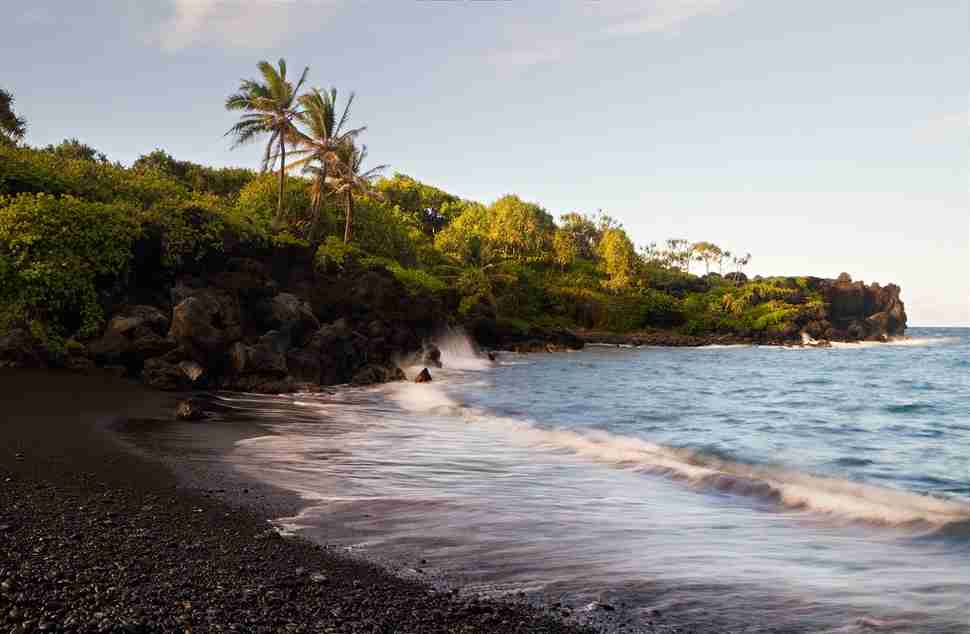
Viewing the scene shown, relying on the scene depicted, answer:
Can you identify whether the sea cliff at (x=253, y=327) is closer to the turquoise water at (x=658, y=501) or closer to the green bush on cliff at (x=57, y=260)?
the green bush on cliff at (x=57, y=260)

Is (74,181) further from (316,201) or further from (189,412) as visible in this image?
(316,201)

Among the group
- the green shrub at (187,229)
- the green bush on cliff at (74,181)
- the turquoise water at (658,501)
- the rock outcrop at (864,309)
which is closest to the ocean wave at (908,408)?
the turquoise water at (658,501)

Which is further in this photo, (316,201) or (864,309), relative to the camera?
(864,309)

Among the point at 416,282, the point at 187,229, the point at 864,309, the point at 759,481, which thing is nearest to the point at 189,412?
the point at 759,481

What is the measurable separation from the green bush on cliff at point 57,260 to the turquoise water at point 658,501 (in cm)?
685

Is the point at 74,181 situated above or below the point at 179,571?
above

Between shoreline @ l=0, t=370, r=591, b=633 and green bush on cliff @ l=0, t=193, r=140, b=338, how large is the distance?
13.0 metres

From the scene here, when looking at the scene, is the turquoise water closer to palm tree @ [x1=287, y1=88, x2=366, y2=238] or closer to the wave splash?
the wave splash

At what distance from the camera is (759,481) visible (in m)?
9.76

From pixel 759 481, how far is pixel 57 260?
19.1 metres

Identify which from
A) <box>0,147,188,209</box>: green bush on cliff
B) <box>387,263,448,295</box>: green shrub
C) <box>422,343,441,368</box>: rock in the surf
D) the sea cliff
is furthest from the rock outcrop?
<box>0,147,188,209</box>: green bush on cliff

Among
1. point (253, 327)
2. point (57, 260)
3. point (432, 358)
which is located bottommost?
point (432, 358)

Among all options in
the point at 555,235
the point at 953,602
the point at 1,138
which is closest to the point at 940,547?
the point at 953,602

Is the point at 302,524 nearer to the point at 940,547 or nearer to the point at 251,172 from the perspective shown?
the point at 940,547
